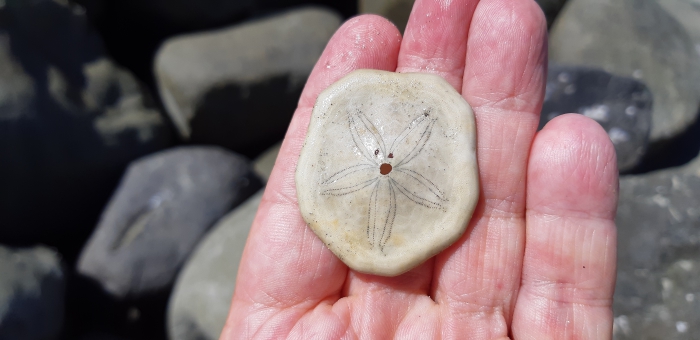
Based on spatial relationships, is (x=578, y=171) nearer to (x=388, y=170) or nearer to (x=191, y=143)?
(x=388, y=170)

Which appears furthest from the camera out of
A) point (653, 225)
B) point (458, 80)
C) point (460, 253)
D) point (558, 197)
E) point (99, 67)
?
point (99, 67)

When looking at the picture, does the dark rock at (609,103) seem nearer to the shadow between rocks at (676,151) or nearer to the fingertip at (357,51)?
the shadow between rocks at (676,151)

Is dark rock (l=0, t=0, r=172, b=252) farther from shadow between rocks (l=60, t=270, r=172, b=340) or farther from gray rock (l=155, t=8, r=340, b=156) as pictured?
shadow between rocks (l=60, t=270, r=172, b=340)

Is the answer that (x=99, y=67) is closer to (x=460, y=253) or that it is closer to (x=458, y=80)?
(x=458, y=80)

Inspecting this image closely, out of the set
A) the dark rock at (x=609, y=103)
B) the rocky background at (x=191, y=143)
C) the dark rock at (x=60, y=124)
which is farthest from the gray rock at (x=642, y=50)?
the dark rock at (x=60, y=124)

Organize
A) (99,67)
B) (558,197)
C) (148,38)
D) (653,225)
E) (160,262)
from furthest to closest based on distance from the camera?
(148,38), (99,67), (160,262), (653,225), (558,197)

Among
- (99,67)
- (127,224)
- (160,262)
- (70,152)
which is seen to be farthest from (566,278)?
(99,67)
